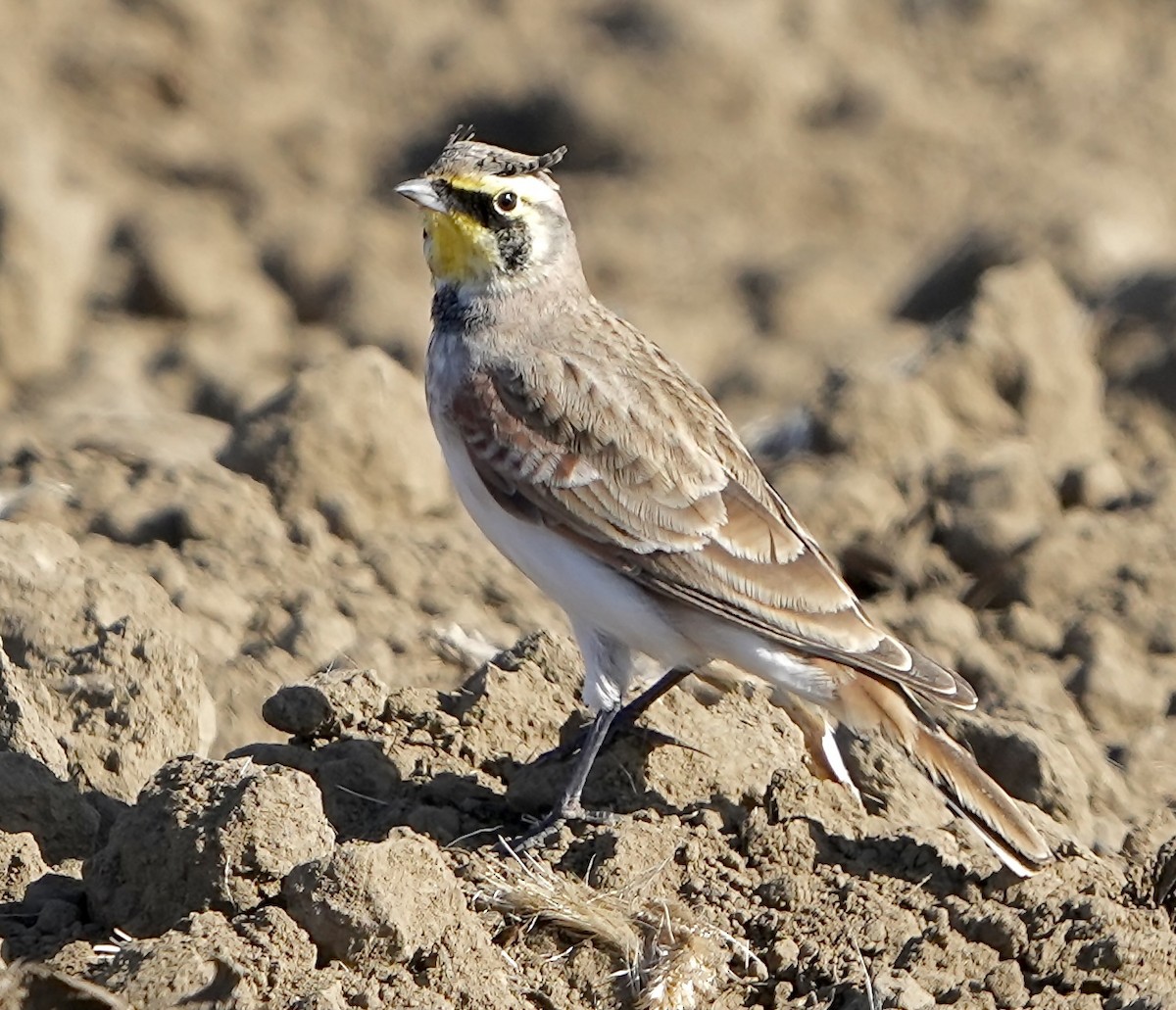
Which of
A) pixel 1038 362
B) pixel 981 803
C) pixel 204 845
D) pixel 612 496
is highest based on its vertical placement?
pixel 1038 362

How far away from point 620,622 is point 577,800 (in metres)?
0.61

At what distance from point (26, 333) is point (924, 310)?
17.2 ft

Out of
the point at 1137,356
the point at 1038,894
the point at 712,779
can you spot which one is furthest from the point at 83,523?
the point at 1137,356

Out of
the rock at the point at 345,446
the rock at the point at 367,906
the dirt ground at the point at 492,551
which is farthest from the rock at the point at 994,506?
the rock at the point at 367,906

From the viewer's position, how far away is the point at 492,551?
927 centimetres

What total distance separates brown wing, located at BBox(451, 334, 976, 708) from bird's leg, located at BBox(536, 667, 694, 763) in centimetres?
33

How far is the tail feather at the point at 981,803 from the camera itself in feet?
19.6

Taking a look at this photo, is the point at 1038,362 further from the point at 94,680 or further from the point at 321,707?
the point at 94,680

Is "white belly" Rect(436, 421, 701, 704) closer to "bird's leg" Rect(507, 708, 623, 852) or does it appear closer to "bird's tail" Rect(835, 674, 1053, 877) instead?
"bird's leg" Rect(507, 708, 623, 852)

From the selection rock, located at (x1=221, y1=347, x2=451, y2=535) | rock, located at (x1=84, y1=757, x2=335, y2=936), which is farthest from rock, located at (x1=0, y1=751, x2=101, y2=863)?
rock, located at (x1=221, y1=347, x2=451, y2=535)

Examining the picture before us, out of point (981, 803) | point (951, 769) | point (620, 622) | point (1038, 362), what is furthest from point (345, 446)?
point (981, 803)

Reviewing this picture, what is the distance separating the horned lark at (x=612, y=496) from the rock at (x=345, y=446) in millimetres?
2132

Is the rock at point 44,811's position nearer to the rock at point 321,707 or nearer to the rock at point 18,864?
the rock at point 18,864

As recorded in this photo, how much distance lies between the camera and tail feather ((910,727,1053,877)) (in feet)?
19.6
